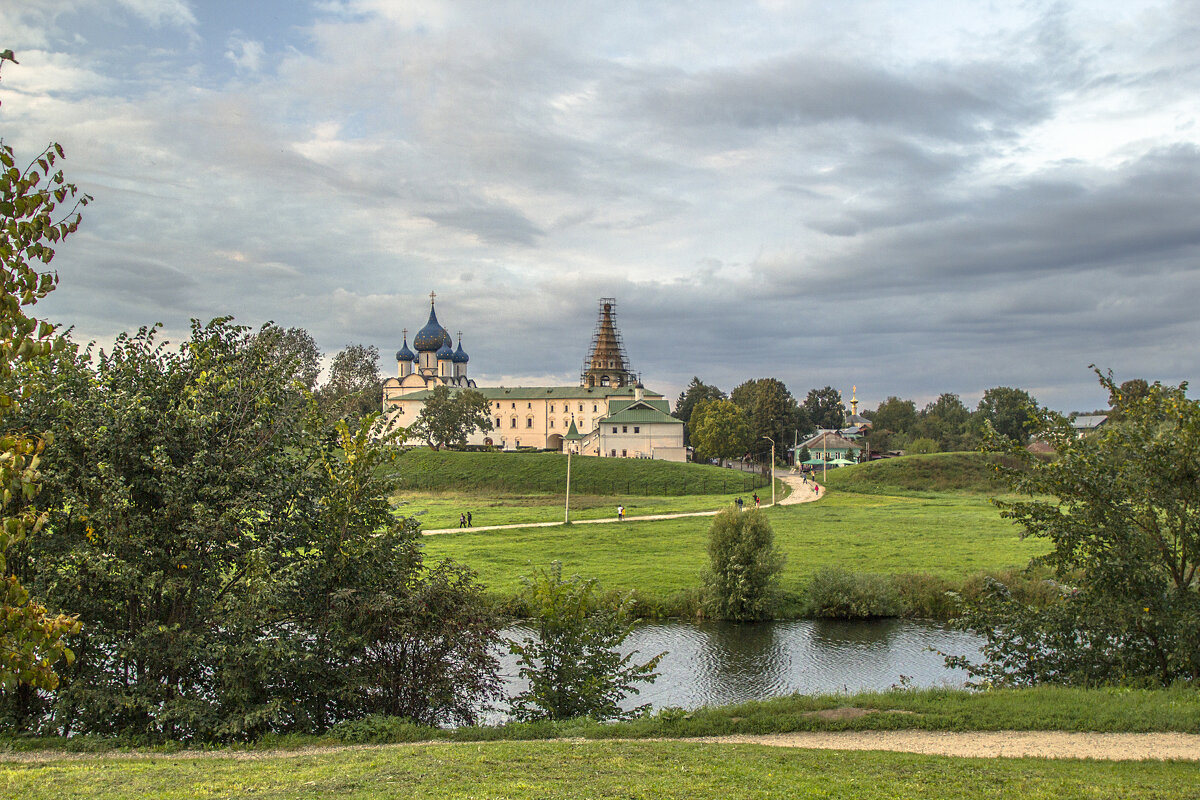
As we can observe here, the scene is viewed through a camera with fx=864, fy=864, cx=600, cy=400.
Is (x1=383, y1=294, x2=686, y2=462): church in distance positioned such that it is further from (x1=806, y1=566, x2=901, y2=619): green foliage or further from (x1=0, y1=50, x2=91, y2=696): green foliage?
(x1=0, y1=50, x2=91, y2=696): green foliage

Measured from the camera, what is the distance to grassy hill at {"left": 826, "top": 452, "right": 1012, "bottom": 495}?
7281 centimetres

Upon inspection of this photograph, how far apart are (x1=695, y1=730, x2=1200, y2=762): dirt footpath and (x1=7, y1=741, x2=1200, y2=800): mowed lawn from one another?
582 millimetres

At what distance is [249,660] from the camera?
12711mm

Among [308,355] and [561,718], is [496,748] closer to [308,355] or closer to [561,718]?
[561,718]

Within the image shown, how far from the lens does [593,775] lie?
10203mm

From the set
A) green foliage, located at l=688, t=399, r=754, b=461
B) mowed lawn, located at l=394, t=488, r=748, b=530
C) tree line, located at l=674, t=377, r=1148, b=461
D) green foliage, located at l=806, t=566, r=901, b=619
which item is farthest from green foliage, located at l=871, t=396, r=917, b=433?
green foliage, located at l=806, t=566, r=901, b=619

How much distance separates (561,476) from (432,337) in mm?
52467

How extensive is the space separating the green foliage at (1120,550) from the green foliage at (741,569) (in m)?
12.2

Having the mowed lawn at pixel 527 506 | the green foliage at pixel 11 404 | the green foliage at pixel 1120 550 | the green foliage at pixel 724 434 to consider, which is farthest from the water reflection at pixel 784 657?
the green foliage at pixel 724 434

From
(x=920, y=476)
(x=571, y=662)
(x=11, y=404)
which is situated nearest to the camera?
(x=11, y=404)

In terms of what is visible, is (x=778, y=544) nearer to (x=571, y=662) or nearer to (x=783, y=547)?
(x=783, y=547)

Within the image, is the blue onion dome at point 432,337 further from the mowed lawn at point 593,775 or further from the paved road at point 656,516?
the mowed lawn at point 593,775

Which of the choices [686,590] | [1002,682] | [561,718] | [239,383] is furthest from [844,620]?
[239,383]

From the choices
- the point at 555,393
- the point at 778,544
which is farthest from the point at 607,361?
the point at 778,544
